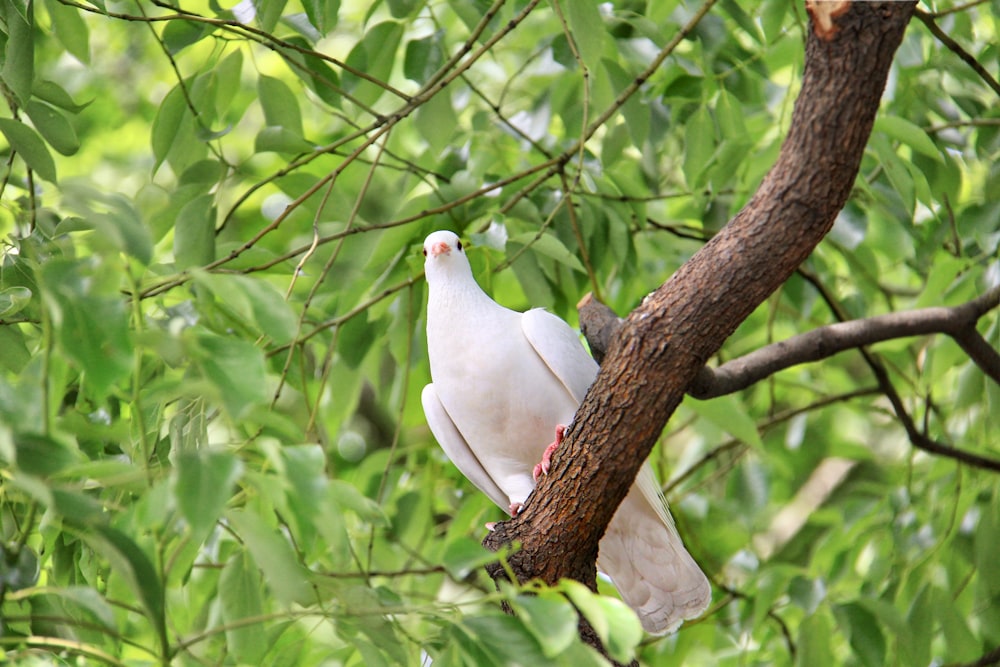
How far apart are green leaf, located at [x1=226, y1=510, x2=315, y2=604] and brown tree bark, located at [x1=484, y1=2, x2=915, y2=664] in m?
0.93

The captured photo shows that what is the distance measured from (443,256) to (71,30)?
1.15m

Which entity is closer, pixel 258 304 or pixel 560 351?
pixel 258 304

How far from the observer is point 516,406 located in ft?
8.32

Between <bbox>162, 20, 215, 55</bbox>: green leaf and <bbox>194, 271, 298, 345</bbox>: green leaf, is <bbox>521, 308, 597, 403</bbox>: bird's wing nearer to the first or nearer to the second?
<bbox>162, 20, 215, 55</bbox>: green leaf

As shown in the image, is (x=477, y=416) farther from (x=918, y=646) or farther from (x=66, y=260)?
(x=918, y=646)

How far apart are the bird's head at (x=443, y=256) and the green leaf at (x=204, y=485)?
4.56 feet

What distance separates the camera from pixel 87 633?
2248 mm

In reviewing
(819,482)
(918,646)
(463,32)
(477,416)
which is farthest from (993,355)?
(819,482)

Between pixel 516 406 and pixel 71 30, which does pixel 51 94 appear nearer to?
pixel 71 30

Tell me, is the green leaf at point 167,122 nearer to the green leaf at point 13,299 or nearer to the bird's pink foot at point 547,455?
the green leaf at point 13,299

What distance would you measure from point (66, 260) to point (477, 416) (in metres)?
1.38

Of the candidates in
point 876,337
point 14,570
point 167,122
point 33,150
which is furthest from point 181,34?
point 876,337

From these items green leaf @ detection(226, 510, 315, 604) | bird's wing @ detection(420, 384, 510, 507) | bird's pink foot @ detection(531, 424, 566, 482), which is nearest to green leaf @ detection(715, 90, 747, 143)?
bird's pink foot @ detection(531, 424, 566, 482)

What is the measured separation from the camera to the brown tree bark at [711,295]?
1.86 meters
